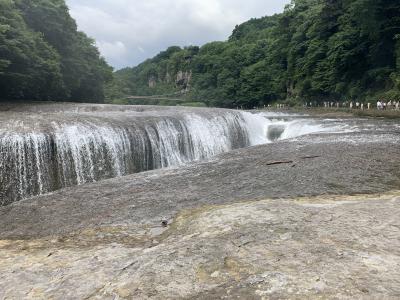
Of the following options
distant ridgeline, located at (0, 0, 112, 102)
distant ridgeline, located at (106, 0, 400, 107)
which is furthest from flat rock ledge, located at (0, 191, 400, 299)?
distant ridgeline, located at (106, 0, 400, 107)

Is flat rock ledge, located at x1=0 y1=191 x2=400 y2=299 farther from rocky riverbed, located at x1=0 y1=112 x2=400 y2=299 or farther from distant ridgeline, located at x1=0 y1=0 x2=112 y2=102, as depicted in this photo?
distant ridgeline, located at x1=0 y1=0 x2=112 y2=102

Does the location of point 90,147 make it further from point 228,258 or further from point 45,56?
point 45,56

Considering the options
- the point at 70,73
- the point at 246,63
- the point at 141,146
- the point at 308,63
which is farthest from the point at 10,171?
the point at 246,63

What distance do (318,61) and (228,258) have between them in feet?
155

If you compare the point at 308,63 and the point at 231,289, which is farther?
the point at 308,63

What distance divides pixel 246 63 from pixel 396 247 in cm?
8886

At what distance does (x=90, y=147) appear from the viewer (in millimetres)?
15023

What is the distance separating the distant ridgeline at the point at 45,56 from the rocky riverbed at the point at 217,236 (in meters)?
17.4

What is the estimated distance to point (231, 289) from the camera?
4.43 m

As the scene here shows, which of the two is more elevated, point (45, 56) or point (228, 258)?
point (45, 56)

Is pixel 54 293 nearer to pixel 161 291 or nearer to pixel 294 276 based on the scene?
pixel 161 291

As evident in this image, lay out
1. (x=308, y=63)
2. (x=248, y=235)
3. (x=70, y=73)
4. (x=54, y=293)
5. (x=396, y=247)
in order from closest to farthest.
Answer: (x=54, y=293) → (x=396, y=247) → (x=248, y=235) → (x=70, y=73) → (x=308, y=63)

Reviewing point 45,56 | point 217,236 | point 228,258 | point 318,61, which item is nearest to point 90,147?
point 217,236

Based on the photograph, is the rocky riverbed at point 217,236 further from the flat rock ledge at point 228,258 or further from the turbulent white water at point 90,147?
the turbulent white water at point 90,147
